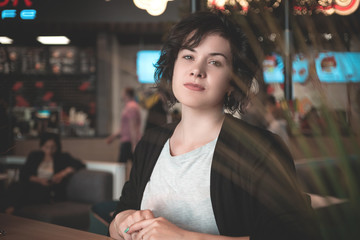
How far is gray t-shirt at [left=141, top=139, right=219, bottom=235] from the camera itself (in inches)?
40.0

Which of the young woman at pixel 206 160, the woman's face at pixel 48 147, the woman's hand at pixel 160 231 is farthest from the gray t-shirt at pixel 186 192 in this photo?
the woman's face at pixel 48 147

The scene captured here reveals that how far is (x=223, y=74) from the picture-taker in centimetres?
110

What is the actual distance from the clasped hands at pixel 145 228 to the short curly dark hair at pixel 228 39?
0.43m

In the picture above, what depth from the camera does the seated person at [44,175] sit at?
357 cm

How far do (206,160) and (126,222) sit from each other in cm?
27

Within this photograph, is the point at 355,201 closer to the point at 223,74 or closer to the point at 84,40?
the point at 223,74

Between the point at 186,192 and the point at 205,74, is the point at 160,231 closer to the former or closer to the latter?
the point at 186,192

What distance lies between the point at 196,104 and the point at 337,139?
72 cm

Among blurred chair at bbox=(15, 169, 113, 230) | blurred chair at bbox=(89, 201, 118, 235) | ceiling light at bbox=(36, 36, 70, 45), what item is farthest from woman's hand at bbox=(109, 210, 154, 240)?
ceiling light at bbox=(36, 36, 70, 45)

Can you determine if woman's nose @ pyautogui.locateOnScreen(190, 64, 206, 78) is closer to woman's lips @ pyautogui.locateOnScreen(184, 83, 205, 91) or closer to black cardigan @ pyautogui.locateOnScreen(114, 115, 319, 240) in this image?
woman's lips @ pyautogui.locateOnScreen(184, 83, 205, 91)

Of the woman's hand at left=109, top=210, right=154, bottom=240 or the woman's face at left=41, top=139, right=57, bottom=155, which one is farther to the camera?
the woman's face at left=41, top=139, right=57, bottom=155

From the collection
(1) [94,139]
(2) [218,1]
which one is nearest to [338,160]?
(2) [218,1]

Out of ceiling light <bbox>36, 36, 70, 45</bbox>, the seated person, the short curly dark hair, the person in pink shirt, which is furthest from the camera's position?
ceiling light <bbox>36, 36, 70, 45</bbox>

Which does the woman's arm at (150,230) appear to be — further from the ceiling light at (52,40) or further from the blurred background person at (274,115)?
the ceiling light at (52,40)
